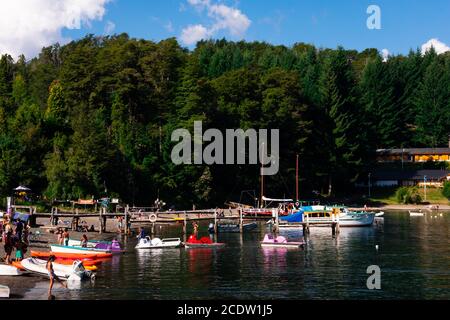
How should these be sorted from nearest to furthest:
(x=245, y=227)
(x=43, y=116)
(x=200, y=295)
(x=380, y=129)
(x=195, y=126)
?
1. (x=200, y=295)
2. (x=245, y=227)
3. (x=43, y=116)
4. (x=195, y=126)
5. (x=380, y=129)

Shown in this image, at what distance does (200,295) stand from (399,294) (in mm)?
12665

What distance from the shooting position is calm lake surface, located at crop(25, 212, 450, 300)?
3972 centimetres

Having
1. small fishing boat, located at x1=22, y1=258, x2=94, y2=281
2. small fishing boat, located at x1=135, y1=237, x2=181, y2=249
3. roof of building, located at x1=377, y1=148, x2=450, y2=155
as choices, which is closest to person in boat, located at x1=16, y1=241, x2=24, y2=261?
small fishing boat, located at x1=22, y1=258, x2=94, y2=281

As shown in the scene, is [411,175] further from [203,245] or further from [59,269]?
[59,269]

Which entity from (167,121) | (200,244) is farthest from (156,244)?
(167,121)

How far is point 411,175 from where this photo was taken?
5527 inches

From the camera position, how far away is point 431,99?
160m

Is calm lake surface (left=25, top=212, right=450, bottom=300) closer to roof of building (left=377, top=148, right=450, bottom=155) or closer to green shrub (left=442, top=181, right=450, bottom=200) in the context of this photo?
green shrub (left=442, top=181, right=450, bottom=200)

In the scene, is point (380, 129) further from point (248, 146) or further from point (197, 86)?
point (197, 86)

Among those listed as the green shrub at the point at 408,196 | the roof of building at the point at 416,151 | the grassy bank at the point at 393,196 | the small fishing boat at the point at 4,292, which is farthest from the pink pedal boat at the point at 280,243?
the roof of building at the point at 416,151

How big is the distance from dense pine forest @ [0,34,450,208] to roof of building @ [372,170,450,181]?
472 cm

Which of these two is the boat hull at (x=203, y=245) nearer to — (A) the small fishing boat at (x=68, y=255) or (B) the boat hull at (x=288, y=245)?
(B) the boat hull at (x=288, y=245)
